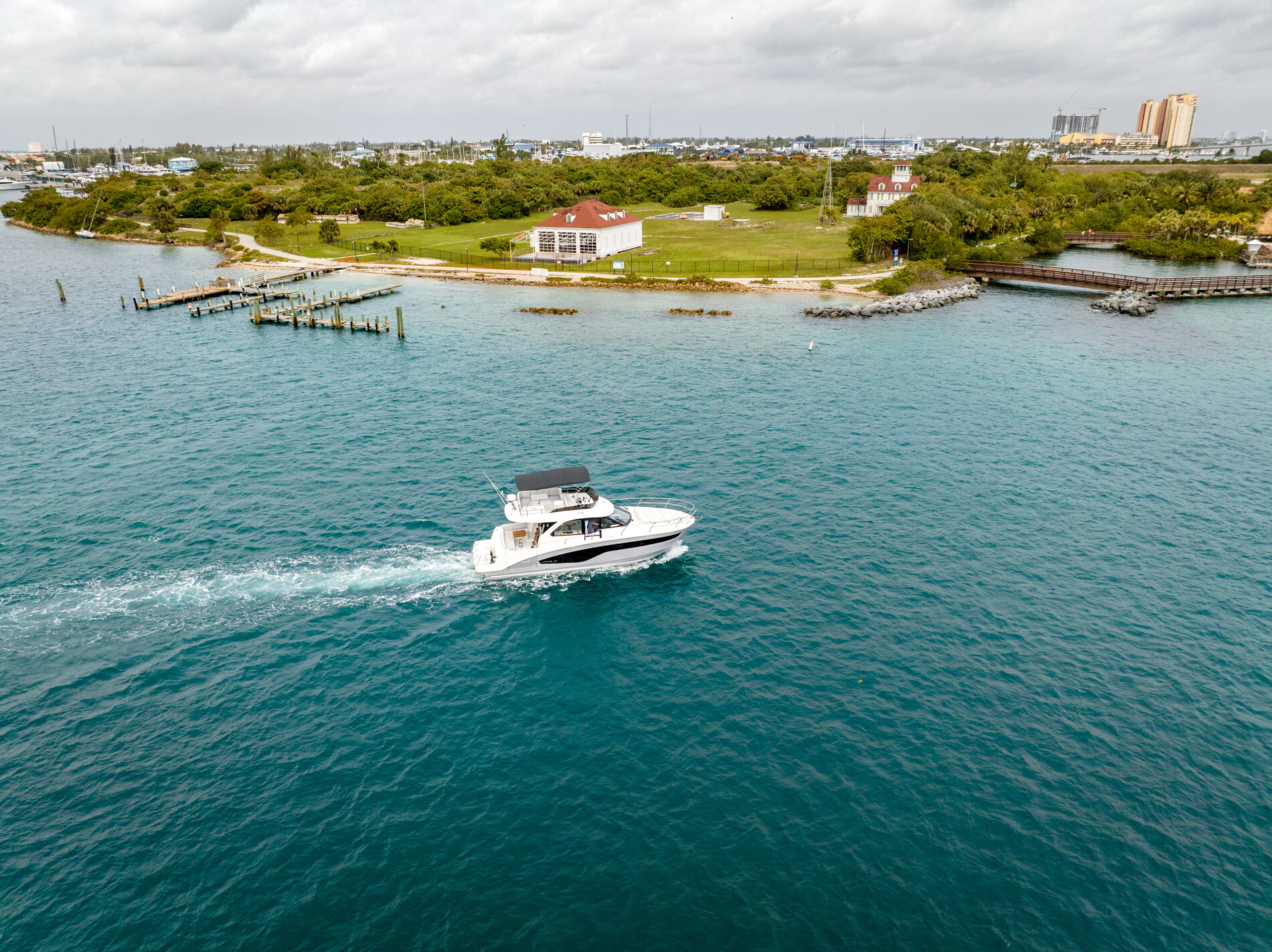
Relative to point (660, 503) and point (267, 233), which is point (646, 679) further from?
point (267, 233)

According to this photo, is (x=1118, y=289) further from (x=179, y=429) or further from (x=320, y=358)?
(x=179, y=429)

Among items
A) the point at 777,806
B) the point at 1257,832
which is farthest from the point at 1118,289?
the point at 777,806

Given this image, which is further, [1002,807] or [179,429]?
[179,429]

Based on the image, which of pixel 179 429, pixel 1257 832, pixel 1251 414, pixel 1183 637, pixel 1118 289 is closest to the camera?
pixel 1257 832

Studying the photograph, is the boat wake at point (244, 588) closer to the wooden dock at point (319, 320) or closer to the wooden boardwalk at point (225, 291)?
the wooden dock at point (319, 320)

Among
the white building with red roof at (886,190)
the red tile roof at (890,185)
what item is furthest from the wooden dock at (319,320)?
the red tile roof at (890,185)

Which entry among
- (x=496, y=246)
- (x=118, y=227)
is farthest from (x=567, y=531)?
(x=118, y=227)

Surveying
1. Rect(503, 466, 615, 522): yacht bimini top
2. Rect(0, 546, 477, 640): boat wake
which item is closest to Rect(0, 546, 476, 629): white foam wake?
Rect(0, 546, 477, 640): boat wake
